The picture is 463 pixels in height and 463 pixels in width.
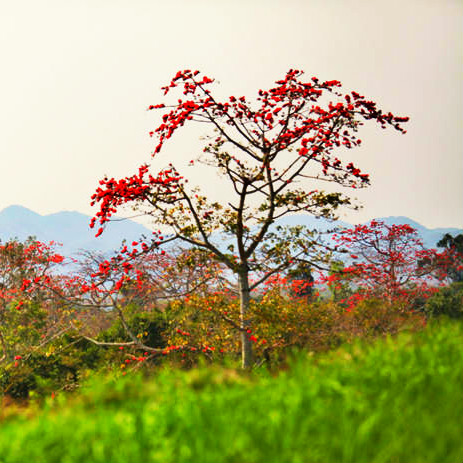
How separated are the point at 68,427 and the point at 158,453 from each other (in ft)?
2.91

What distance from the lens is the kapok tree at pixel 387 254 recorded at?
18.0 metres

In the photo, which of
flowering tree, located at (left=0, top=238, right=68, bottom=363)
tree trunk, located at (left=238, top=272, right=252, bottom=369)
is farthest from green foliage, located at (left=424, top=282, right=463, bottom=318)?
flowering tree, located at (left=0, top=238, right=68, bottom=363)

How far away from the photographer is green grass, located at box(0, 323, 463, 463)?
255 cm

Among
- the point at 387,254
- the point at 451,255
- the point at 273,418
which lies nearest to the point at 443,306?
the point at 451,255

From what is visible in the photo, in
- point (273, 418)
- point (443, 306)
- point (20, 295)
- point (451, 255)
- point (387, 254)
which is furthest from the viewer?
point (443, 306)

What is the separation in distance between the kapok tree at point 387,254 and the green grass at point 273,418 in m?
14.7

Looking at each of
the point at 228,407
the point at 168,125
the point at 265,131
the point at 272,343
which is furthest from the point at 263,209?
the point at 228,407

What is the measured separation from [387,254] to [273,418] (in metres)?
16.8

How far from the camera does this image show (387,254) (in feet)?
60.4

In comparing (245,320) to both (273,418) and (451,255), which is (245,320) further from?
(451,255)

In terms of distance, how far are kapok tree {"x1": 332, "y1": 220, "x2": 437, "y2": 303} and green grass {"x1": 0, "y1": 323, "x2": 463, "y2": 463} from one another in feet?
48.1

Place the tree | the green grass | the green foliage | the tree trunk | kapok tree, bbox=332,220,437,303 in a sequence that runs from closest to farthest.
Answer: the green grass → the tree trunk → kapok tree, bbox=332,220,437,303 → the tree → the green foliage

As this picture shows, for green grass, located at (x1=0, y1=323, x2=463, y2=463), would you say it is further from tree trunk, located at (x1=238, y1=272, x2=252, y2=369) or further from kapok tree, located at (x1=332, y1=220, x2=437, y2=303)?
kapok tree, located at (x1=332, y1=220, x2=437, y2=303)

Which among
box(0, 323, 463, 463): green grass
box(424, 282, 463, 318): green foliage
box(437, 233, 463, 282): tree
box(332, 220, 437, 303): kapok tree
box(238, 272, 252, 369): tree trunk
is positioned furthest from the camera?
box(424, 282, 463, 318): green foliage
